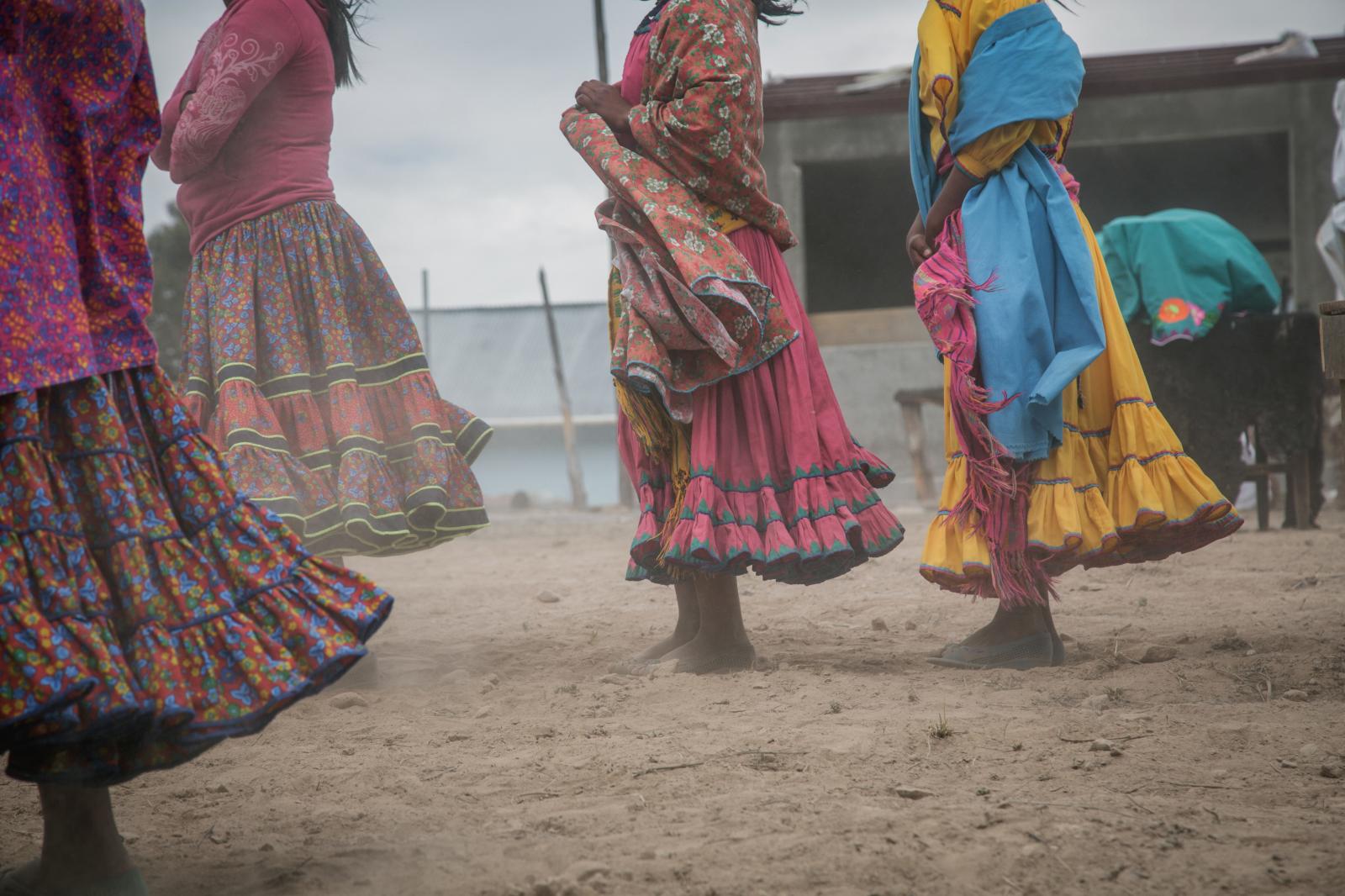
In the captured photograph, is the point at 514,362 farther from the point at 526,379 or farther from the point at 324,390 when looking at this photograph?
the point at 324,390

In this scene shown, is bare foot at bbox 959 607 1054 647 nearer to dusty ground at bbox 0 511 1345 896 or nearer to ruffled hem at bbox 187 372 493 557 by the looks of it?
dusty ground at bbox 0 511 1345 896

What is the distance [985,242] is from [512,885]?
205 cm

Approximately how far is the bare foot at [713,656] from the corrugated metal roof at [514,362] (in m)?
20.6

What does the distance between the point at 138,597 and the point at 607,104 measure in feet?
6.67

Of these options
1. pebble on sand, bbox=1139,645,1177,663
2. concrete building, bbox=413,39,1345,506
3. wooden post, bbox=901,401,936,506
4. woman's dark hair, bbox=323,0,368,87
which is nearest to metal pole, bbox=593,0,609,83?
concrete building, bbox=413,39,1345,506

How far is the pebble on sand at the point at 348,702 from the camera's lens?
9.39ft

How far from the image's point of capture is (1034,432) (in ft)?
9.34

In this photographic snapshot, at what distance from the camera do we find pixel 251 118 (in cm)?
321

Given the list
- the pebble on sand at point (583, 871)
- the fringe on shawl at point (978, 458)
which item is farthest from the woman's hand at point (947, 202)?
the pebble on sand at point (583, 871)

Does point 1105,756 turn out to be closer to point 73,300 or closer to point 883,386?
point 73,300

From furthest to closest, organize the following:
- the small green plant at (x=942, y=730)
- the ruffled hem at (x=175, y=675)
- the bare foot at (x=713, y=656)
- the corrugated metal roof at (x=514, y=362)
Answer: the corrugated metal roof at (x=514, y=362), the bare foot at (x=713, y=656), the small green plant at (x=942, y=730), the ruffled hem at (x=175, y=675)

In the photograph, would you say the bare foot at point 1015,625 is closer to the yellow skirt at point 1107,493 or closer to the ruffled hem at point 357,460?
the yellow skirt at point 1107,493

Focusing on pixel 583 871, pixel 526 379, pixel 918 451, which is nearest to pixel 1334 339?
pixel 583 871

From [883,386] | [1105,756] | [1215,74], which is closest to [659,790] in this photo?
[1105,756]
